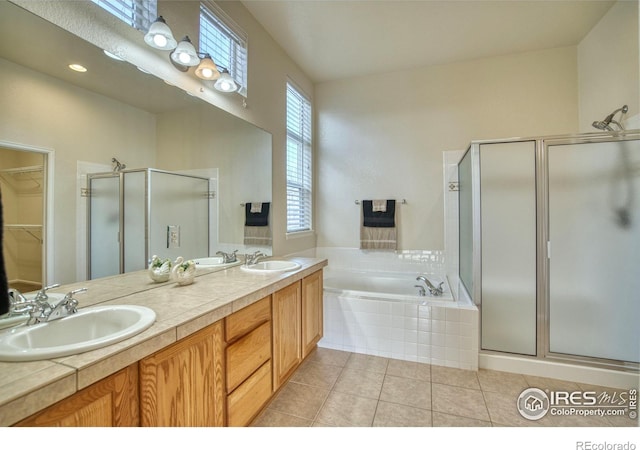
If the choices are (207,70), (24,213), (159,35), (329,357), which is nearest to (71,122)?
(24,213)

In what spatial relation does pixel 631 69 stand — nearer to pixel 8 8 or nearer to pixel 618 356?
pixel 618 356

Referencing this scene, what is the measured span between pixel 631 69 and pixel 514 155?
1056 mm

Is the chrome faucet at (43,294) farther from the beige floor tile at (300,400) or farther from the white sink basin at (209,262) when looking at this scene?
the beige floor tile at (300,400)

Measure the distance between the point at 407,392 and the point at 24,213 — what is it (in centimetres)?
225

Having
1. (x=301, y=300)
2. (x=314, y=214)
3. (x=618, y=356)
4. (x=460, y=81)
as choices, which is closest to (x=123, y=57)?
(x=301, y=300)

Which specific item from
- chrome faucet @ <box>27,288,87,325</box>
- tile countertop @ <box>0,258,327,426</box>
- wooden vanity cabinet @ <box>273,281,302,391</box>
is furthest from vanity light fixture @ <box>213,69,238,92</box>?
chrome faucet @ <box>27,288,87,325</box>

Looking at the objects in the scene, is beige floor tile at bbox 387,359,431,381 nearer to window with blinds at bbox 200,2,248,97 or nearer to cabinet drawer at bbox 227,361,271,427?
cabinet drawer at bbox 227,361,271,427

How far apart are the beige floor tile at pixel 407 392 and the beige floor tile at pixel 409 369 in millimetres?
54

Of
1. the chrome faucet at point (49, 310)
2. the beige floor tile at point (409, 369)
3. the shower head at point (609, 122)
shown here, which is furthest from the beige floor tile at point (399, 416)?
the shower head at point (609, 122)

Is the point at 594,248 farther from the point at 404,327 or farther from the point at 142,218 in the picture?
the point at 142,218

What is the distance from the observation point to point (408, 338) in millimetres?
2342

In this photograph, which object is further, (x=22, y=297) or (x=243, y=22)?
(x=243, y=22)

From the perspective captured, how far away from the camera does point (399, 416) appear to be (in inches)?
66.0

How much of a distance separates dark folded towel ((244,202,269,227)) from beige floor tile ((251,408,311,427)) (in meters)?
1.35
